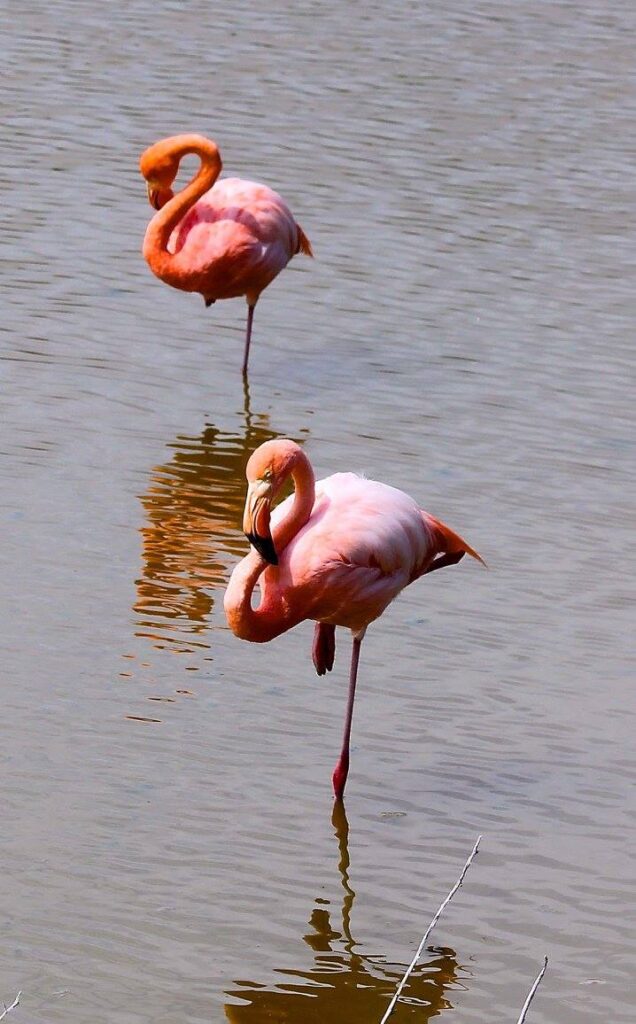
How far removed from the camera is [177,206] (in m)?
8.80

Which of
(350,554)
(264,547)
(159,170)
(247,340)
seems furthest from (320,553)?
(159,170)

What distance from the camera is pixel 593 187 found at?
11.8 metres

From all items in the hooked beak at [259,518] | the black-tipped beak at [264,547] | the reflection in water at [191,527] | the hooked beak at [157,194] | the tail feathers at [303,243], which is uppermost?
the hooked beak at [259,518]

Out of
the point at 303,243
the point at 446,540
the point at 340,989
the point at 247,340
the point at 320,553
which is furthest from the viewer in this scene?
the point at 303,243

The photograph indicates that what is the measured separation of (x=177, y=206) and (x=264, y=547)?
4143 mm

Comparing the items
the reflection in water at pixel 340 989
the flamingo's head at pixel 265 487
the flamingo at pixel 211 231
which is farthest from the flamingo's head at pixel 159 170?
the reflection in water at pixel 340 989

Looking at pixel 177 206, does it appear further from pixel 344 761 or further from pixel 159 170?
pixel 344 761

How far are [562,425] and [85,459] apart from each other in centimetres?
212

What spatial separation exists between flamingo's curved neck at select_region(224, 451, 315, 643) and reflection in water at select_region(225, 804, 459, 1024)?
2.57ft

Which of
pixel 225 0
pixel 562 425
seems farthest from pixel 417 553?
pixel 225 0

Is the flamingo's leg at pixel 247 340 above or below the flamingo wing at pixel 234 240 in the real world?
below

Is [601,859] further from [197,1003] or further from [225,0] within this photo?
[225,0]

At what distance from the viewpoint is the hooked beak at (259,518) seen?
4930 mm

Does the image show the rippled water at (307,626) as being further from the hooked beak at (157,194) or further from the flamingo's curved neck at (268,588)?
the hooked beak at (157,194)
